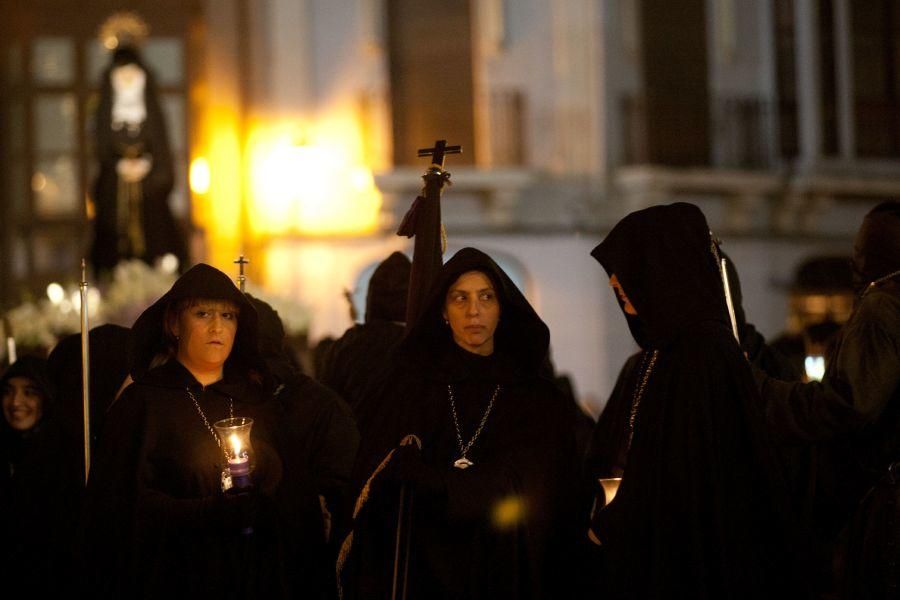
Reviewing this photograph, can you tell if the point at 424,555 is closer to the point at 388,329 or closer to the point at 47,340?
the point at 388,329

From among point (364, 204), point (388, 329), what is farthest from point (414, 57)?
point (388, 329)

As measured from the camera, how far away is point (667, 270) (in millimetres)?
4184

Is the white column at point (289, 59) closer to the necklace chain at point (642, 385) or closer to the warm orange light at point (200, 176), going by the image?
the warm orange light at point (200, 176)

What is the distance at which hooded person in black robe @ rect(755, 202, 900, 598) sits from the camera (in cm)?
470

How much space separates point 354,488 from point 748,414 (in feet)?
4.85

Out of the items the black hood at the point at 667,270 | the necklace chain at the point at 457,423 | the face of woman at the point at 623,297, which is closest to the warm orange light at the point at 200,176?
the necklace chain at the point at 457,423

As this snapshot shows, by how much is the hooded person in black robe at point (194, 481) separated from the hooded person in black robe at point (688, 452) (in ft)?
4.03

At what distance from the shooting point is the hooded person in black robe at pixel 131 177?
13492 millimetres

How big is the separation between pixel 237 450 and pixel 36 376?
286cm

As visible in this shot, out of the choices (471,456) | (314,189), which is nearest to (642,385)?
(471,456)

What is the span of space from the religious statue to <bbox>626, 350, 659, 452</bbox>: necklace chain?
9.82 metres

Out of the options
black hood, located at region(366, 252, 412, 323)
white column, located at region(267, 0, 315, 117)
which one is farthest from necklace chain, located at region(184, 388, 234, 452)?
white column, located at region(267, 0, 315, 117)

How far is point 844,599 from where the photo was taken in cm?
496

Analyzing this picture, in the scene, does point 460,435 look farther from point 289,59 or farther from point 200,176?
point 289,59
